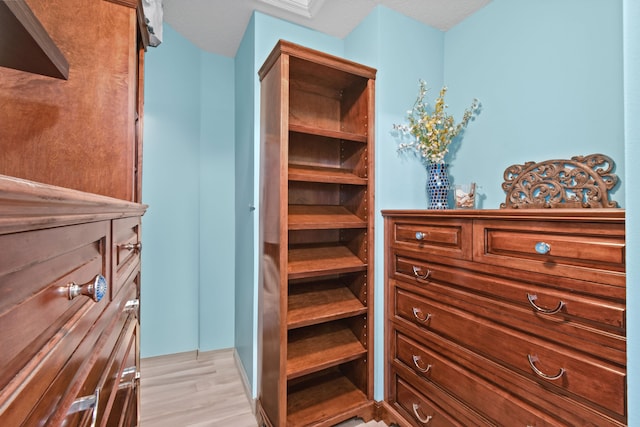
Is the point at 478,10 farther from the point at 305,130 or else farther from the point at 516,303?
the point at 516,303

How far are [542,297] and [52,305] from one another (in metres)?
1.35

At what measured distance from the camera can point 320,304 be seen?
168 cm

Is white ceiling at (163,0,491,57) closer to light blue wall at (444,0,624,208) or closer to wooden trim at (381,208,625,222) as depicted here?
light blue wall at (444,0,624,208)

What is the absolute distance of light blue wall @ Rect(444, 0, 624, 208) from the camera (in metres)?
1.31

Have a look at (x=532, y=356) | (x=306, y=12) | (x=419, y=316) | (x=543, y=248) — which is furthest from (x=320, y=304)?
(x=306, y=12)

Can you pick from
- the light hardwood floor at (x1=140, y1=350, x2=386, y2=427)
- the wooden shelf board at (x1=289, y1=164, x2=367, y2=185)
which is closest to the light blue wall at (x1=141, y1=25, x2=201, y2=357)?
the light hardwood floor at (x1=140, y1=350, x2=386, y2=427)

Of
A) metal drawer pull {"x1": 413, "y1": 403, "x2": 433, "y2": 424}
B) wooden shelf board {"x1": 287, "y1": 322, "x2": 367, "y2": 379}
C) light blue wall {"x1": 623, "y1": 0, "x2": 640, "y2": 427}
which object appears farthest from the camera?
wooden shelf board {"x1": 287, "y1": 322, "x2": 367, "y2": 379}

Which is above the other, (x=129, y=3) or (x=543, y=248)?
(x=129, y=3)

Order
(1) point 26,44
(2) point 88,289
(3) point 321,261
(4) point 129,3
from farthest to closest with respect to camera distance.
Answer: (3) point 321,261 → (4) point 129,3 → (1) point 26,44 → (2) point 88,289

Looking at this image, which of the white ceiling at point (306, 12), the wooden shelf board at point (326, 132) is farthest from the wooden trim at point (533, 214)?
the white ceiling at point (306, 12)

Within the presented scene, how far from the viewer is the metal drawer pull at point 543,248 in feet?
→ 3.25

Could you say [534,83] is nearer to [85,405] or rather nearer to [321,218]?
[321,218]

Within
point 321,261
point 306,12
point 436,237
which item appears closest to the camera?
point 436,237

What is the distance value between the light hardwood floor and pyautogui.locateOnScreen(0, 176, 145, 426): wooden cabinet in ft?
4.44
